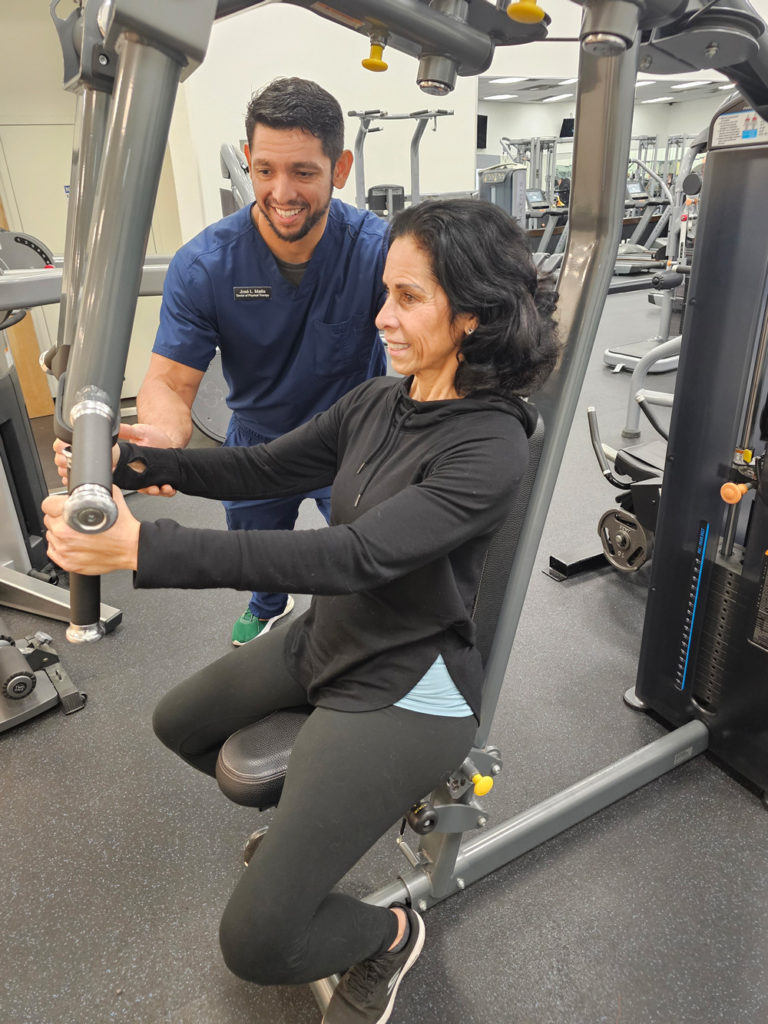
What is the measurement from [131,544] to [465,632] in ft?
1.92

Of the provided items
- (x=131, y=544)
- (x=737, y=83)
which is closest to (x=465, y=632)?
(x=131, y=544)

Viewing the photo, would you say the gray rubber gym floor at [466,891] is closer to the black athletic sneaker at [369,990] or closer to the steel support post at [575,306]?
the black athletic sneaker at [369,990]

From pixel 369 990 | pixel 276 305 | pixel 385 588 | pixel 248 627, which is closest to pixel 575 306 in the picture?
pixel 385 588

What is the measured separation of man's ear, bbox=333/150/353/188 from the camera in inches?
61.4

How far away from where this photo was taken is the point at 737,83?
1.34 metres

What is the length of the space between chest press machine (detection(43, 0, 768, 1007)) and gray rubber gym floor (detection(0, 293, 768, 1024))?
0.32 feet

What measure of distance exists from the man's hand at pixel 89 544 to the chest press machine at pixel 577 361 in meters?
0.03

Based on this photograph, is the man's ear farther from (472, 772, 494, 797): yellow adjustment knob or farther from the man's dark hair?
(472, 772, 494, 797): yellow adjustment knob

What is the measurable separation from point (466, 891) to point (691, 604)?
92 cm

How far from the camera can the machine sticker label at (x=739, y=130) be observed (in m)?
1.44

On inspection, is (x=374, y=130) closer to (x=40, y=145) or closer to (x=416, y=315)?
(x=40, y=145)

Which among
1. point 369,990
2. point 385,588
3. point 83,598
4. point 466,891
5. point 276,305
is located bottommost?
point 466,891

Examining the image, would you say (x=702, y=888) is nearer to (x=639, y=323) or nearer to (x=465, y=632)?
(x=465, y=632)

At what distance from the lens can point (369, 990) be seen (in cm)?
122
